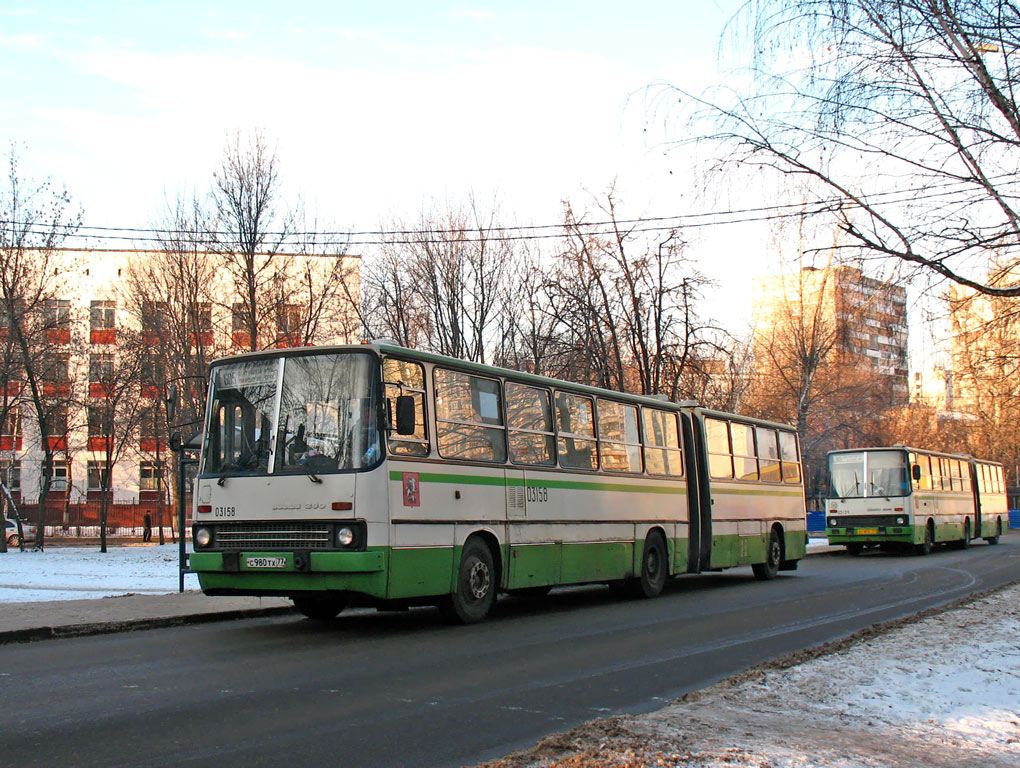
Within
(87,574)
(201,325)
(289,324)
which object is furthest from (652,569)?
(201,325)

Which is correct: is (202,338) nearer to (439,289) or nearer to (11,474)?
(439,289)

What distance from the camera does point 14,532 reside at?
44250mm

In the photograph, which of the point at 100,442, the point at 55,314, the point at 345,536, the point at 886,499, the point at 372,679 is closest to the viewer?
the point at 372,679

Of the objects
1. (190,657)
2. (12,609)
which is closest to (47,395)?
(12,609)

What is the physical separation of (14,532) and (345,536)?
3831 cm

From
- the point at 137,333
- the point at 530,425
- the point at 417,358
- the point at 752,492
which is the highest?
the point at 137,333

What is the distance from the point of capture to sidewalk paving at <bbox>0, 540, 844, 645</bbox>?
11.7 metres

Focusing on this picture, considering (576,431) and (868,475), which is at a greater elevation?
(576,431)

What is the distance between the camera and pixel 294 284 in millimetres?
32375

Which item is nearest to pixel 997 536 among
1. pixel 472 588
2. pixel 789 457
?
pixel 789 457

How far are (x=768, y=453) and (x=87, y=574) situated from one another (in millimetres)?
15172

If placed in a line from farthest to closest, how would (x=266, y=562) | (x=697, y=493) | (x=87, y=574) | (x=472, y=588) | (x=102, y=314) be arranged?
(x=102, y=314) → (x=87, y=574) → (x=697, y=493) → (x=472, y=588) → (x=266, y=562)

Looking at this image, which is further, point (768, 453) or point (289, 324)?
point (289, 324)

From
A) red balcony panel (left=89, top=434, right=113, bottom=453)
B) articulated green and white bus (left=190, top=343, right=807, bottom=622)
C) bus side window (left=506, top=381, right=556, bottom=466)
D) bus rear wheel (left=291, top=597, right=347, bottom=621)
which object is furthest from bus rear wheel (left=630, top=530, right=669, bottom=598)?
red balcony panel (left=89, top=434, right=113, bottom=453)
